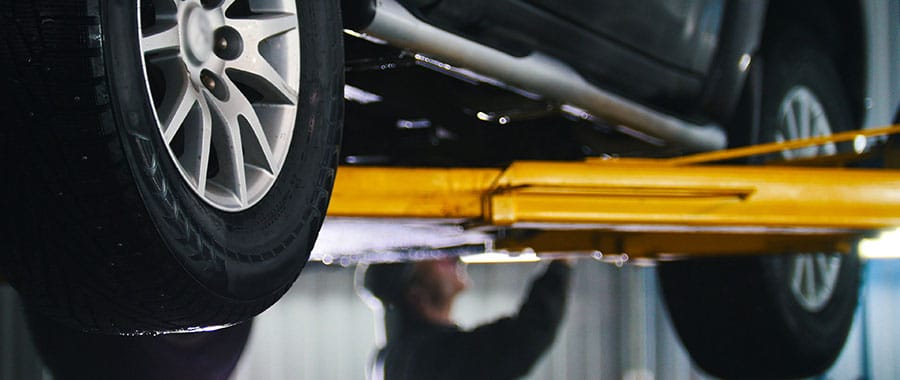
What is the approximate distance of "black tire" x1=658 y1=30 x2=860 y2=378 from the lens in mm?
2959

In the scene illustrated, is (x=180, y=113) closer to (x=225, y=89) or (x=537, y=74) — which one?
(x=225, y=89)

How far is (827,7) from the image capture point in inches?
132

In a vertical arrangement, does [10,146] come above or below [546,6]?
below

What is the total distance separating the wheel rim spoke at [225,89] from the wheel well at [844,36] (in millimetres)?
2103

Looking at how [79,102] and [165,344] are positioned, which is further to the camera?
[165,344]

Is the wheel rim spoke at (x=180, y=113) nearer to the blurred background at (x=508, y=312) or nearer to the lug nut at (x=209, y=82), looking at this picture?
the lug nut at (x=209, y=82)

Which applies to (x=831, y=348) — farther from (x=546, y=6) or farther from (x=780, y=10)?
(x=546, y=6)

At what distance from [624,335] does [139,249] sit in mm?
10203

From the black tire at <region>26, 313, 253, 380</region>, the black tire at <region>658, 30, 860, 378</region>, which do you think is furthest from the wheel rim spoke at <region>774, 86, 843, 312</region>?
the black tire at <region>26, 313, 253, 380</region>

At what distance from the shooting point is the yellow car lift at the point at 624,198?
6.56 feet

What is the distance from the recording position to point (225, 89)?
150 centimetres

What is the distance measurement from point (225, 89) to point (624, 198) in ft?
2.97

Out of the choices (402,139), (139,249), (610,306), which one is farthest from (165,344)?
(610,306)

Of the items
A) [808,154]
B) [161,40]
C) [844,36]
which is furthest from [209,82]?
[844,36]
